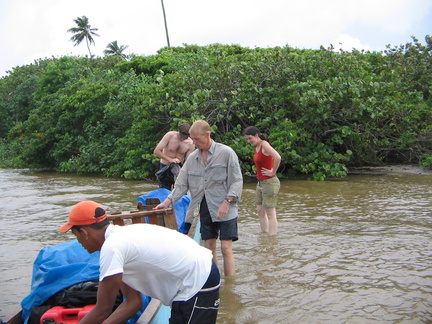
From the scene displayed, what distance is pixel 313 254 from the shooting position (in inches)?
269

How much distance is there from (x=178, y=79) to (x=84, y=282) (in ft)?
40.7

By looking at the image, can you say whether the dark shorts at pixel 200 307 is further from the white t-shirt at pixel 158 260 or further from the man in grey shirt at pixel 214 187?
the man in grey shirt at pixel 214 187

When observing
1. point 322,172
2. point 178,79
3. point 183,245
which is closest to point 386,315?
point 183,245

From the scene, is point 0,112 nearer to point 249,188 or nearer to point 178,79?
point 178,79

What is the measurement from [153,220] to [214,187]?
834 mm

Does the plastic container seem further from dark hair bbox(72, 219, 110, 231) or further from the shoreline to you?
the shoreline

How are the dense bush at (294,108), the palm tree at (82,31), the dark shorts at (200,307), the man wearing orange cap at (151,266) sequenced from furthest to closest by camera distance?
the palm tree at (82,31), the dense bush at (294,108), the dark shorts at (200,307), the man wearing orange cap at (151,266)

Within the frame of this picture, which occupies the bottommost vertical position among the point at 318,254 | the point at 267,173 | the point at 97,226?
the point at 318,254

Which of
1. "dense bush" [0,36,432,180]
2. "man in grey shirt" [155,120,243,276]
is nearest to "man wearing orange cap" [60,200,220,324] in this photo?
"man in grey shirt" [155,120,243,276]

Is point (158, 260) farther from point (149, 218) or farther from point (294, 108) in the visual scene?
point (294, 108)

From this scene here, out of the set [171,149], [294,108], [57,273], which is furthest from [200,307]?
[294,108]

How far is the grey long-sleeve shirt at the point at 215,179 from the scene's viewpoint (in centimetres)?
519

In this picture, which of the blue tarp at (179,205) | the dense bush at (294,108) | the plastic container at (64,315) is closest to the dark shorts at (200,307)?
the plastic container at (64,315)

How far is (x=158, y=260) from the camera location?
2.86m
